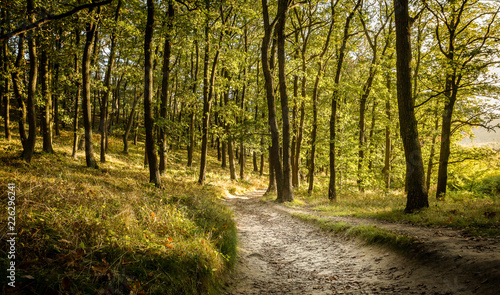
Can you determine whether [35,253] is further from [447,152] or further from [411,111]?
[447,152]

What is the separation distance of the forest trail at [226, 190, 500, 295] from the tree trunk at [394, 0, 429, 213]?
2348 mm

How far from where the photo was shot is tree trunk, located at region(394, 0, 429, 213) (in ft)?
27.4

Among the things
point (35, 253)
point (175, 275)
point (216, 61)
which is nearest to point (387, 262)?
point (175, 275)

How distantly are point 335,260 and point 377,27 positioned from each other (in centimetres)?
1772

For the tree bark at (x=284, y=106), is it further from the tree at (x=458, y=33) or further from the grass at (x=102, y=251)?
the grass at (x=102, y=251)

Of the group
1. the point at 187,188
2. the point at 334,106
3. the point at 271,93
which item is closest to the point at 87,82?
the point at 187,188

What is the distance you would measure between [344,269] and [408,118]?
5863 mm

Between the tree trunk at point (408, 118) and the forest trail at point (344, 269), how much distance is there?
2348mm

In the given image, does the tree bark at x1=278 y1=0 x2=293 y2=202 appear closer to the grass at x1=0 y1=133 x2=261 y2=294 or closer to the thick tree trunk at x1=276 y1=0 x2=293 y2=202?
the thick tree trunk at x1=276 y1=0 x2=293 y2=202

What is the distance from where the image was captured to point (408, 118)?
8.49m

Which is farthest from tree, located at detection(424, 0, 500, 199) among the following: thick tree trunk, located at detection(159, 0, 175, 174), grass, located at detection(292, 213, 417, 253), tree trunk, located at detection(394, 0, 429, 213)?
thick tree trunk, located at detection(159, 0, 175, 174)

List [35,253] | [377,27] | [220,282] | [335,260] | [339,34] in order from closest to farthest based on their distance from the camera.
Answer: [35,253] < [220,282] < [335,260] < [339,34] < [377,27]

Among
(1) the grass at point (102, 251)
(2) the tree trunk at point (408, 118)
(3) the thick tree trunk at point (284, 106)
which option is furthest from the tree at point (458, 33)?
(1) the grass at point (102, 251)

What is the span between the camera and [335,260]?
6.03 m
